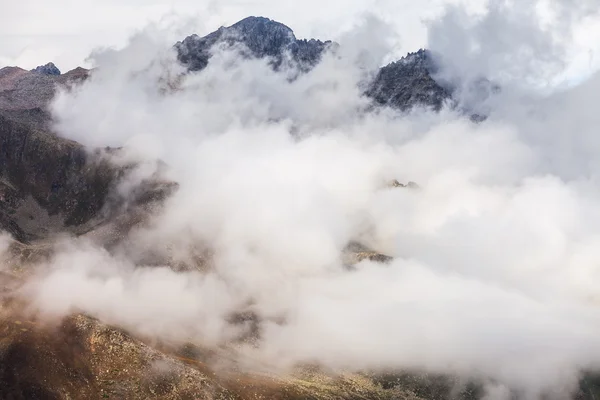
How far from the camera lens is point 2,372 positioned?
7844 inches

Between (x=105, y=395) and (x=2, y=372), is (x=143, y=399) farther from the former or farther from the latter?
(x=2, y=372)

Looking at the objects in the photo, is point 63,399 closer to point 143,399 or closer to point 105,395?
point 105,395

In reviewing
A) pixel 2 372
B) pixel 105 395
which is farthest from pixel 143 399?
pixel 2 372

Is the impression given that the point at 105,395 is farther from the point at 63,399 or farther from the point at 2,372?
the point at 2,372

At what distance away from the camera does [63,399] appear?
640ft

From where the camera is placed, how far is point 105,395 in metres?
199

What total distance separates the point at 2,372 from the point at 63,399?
24203 mm

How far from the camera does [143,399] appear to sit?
19975 cm

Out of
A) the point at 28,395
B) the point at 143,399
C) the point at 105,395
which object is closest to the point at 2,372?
the point at 28,395

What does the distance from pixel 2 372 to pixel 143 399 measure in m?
48.9

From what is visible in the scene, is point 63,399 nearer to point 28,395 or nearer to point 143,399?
point 28,395

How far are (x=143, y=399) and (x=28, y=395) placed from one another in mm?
37247

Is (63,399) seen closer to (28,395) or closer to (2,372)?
(28,395)

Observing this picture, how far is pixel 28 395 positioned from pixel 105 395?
80.2 feet
